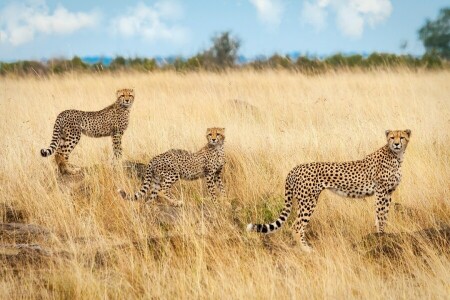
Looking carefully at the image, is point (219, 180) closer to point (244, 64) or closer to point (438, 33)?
point (244, 64)

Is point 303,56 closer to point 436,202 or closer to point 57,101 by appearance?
point 57,101

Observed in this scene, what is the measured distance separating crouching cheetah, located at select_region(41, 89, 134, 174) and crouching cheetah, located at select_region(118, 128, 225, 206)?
3.11 feet

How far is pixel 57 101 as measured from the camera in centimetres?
978

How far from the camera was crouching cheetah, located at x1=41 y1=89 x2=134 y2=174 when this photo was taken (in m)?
6.64

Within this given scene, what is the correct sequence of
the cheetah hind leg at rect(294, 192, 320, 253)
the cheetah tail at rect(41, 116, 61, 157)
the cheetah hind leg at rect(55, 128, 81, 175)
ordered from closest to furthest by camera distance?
1. the cheetah hind leg at rect(294, 192, 320, 253)
2. the cheetah tail at rect(41, 116, 61, 157)
3. the cheetah hind leg at rect(55, 128, 81, 175)

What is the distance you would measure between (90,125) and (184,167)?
134 centimetres

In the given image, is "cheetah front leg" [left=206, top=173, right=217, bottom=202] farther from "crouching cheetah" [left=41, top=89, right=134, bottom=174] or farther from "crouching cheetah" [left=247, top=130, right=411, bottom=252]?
"crouching cheetah" [left=41, top=89, right=134, bottom=174]

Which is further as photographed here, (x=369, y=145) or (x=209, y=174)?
(x=369, y=145)

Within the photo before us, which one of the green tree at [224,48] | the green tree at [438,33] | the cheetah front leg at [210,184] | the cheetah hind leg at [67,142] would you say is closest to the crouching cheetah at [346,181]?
the cheetah front leg at [210,184]

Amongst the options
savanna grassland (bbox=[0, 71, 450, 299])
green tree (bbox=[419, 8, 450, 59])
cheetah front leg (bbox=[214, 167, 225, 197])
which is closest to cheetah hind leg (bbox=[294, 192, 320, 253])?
savanna grassland (bbox=[0, 71, 450, 299])

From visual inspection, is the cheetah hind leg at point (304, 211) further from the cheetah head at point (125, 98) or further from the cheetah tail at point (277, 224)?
the cheetah head at point (125, 98)

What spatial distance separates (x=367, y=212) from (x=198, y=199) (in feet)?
4.31

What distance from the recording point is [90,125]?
6.73m

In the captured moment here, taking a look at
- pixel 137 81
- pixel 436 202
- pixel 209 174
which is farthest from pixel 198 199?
pixel 137 81
